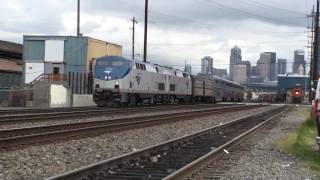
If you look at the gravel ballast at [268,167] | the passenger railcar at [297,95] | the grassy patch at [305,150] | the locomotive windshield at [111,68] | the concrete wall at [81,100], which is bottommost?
the gravel ballast at [268,167]

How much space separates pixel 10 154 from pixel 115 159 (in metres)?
3.06

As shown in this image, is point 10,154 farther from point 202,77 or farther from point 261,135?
point 202,77

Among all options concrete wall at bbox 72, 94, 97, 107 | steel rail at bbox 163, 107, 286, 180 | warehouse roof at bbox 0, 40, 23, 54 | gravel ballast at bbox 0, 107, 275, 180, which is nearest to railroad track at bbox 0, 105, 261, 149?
gravel ballast at bbox 0, 107, 275, 180

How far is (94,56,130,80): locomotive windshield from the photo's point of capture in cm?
4306

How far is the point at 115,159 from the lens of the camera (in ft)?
41.0

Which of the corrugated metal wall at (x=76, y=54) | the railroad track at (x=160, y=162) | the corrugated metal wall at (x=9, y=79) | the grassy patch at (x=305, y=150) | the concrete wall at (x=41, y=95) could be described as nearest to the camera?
the railroad track at (x=160, y=162)

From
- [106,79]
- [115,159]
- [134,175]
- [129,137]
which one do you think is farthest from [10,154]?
[106,79]

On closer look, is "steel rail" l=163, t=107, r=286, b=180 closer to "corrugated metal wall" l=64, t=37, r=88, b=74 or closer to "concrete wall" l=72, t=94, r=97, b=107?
"concrete wall" l=72, t=94, r=97, b=107

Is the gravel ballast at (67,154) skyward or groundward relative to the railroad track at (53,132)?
groundward

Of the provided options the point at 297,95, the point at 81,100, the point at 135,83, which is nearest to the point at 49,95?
the point at 81,100

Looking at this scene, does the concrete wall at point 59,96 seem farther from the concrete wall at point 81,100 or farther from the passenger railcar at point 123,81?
the passenger railcar at point 123,81

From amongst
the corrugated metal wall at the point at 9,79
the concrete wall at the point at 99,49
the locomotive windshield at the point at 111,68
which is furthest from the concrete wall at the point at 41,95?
the concrete wall at the point at 99,49

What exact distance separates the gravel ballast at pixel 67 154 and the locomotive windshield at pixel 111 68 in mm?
21468

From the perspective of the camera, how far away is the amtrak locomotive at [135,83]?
43.0 m
